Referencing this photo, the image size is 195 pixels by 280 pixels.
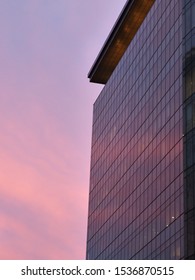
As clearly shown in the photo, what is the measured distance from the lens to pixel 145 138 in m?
93.9

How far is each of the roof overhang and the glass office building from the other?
0.15m

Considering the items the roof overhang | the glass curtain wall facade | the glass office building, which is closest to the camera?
the glass curtain wall facade

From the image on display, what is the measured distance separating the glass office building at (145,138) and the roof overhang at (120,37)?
5.9 inches

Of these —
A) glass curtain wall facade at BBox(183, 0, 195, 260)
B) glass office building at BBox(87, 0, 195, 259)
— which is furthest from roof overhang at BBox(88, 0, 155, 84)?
glass curtain wall facade at BBox(183, 0, 195, 260)

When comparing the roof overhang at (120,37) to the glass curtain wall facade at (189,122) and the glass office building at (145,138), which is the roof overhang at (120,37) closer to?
the glass office building at (145,138)

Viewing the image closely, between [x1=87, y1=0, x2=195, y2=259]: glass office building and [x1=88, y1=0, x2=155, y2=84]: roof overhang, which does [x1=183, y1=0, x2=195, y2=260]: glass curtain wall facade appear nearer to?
[x1=87, y1=0, x2=195, y2=259]: glass office building

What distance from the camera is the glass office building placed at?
78.0 meters

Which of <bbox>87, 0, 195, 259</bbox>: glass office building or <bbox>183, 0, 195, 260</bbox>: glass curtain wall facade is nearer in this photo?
<bbox>183, 0, 195, 260</bbox>: glass curtain wall facade

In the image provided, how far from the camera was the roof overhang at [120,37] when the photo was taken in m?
107

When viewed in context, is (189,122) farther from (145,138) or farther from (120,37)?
(120,37)

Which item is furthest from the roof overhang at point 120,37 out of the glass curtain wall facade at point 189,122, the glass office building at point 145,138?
the glass curtain wall facade at point 189,122

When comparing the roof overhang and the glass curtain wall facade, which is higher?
the roof overhang

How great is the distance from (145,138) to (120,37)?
2585cm

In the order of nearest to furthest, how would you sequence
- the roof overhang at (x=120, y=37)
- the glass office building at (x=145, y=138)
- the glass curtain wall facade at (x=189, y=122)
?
the glass curtain wall facade at (x=189, y=122), the glass office building at (x=145, y=138), the roof overhang at (x=120, y=37)
